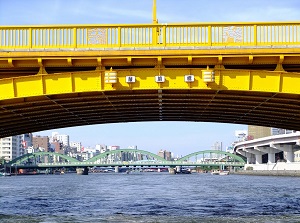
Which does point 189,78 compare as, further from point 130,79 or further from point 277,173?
point 277,173

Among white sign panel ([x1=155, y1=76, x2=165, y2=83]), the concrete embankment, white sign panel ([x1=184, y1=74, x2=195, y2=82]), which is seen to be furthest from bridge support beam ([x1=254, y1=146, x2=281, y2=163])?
white sign panel ([x1=155, y1=76, x2=165, y2=83])

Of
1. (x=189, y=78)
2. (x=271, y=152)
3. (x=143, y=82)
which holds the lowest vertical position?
(x=271, y=152)

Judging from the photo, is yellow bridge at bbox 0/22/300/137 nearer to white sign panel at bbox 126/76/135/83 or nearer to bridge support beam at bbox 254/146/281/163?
white sign panel at bbox 126/76/135/83

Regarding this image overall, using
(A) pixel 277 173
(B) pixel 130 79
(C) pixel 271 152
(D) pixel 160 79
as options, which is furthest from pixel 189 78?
(C) pixel 271 152

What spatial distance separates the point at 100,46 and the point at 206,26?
524 centimetres

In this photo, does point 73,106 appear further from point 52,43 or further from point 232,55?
point 232,55

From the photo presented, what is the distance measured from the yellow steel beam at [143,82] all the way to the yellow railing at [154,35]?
137 centimetres

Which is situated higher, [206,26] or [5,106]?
[206,26]

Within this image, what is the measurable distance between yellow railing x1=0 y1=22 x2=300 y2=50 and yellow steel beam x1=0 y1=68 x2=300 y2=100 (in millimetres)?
1373

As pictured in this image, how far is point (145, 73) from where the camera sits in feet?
93.6

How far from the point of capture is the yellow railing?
1110 inches

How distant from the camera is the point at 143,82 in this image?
93.3ft

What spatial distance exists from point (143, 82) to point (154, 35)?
7.79 ft

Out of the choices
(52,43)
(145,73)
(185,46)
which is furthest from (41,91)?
(185,46)
